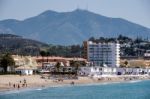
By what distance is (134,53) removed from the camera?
10988 cm

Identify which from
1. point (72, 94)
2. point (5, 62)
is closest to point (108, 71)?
point (5, 62)

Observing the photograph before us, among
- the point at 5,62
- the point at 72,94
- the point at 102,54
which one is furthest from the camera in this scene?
the point at 102,54

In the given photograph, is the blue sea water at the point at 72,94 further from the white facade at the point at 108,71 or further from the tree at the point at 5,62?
the white facade at the point at 108,71

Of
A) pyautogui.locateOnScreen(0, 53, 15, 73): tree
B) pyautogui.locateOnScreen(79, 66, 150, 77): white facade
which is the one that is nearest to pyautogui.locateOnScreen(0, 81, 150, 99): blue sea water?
pyautogui.locateOnScreen(0, 53, 15, 73): tree

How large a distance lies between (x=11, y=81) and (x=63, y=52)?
70.9m

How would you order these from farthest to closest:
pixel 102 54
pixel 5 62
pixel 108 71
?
pixel 102 54
pixel 108 71
pixel 5 62

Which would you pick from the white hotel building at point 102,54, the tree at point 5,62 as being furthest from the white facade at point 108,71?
the tree at point 5,62

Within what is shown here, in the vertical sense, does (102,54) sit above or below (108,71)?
above

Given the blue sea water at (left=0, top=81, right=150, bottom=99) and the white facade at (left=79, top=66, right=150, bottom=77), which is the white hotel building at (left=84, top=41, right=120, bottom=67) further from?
the blue sea water at (left=0, top=81, right=150, bottom=99)

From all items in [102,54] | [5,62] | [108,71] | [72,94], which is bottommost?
[72,94]

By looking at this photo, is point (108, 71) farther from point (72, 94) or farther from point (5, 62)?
point (72, 94)

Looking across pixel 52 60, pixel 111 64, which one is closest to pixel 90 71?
pixel 52 60

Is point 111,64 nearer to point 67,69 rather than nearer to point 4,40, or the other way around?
point 67,69

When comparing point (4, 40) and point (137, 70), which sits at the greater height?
point (4, 40)
